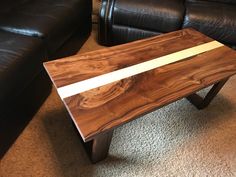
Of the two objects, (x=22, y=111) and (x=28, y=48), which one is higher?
(x=28, y=48)

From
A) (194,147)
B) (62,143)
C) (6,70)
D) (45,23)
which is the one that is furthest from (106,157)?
(45,23)

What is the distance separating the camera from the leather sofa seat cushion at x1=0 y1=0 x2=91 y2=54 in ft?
4.54

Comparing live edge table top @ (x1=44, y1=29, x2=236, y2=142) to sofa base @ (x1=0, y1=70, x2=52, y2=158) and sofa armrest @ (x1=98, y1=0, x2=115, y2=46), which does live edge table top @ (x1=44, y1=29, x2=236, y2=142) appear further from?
sofa armrest @ (x1=98, y1=0, x2=115, y2=46)

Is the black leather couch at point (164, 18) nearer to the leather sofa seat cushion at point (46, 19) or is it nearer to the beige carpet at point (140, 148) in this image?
the leather sofa seat cushion at point (46, 19)

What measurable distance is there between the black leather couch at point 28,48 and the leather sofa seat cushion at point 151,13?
36 centimetres

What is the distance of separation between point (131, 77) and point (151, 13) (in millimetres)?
1015

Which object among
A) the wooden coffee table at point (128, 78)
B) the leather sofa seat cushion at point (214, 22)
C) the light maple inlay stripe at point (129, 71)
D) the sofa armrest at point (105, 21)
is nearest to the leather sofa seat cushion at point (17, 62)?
the wooden coffee table at point (128, 78)

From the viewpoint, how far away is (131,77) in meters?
1.09

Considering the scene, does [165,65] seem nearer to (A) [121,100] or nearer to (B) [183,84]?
(B) [183,84]

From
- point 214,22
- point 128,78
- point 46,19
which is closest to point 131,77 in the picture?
point 128,78

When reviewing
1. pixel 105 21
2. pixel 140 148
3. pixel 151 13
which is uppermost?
pixel 151 13

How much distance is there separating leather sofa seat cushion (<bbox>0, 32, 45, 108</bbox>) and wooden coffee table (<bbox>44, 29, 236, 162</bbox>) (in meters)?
0.17

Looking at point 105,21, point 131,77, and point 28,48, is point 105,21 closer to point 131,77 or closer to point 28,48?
point 28,48

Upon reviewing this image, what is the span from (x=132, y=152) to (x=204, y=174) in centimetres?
43
